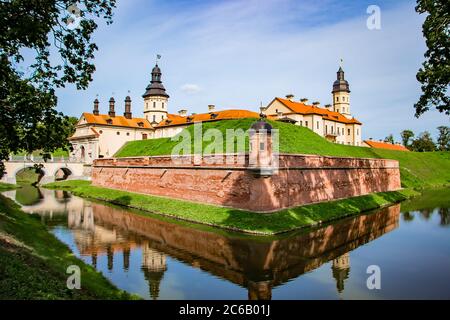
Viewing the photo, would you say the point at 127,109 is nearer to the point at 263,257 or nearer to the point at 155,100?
the point at 155,100

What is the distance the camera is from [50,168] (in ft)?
145

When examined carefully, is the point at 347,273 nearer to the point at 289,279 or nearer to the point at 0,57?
the point at 289,279

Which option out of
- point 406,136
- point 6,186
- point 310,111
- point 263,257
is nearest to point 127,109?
point 6,186

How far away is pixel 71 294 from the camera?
767 cm

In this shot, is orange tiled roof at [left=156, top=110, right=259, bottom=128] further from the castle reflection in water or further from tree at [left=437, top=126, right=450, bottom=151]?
tree at [left=437, top=126, right=450, bottom=151]

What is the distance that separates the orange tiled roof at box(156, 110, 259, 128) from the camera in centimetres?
4469

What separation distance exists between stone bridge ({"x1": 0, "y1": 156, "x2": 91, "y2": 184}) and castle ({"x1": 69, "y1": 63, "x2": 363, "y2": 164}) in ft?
4.15

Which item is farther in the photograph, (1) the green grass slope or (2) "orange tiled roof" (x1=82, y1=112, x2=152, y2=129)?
(2) "orange tiled roof" (x1=82, y1=112, x2=152, y2=129)

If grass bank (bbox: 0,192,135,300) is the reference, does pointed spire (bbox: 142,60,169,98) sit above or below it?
above

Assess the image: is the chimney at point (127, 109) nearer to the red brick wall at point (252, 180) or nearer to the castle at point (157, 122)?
the castle at point (157, 122)

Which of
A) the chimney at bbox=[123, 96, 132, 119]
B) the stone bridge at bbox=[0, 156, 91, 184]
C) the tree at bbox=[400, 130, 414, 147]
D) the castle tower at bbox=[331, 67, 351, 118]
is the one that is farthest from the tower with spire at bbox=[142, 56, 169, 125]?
the tree at bbox=[400, 130, 414, 147]

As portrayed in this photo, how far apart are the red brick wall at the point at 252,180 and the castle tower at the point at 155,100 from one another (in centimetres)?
2423

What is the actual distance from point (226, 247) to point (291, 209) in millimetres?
5836
